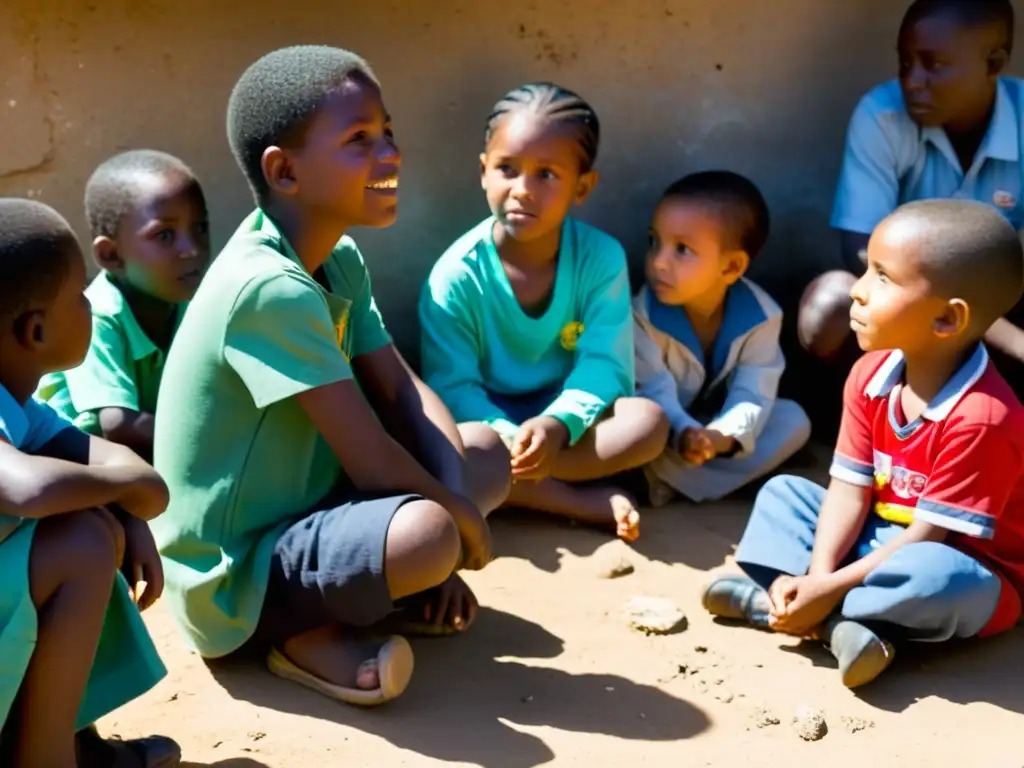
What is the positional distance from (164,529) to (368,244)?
5.31ft

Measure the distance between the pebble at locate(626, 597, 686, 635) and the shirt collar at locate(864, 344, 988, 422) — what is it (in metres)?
0.68

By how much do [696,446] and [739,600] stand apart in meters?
0.76

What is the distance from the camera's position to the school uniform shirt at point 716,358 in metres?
4.20

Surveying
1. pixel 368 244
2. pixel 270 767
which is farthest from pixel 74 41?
pixel 270 767

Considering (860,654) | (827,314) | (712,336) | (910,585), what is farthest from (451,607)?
(827,314)

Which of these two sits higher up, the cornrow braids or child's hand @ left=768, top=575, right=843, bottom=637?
the cornrow braids

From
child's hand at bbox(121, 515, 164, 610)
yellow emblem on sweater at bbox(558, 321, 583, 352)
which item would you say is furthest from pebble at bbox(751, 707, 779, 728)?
yellow emblem on sweater at bbox(558, 321, 583, 352)

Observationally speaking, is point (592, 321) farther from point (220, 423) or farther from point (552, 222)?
point (220, 423)

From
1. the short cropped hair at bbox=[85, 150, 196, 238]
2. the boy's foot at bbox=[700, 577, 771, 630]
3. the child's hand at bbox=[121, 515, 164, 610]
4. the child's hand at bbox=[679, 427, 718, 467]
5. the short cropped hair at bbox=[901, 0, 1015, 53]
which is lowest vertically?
the boy's foot at bbox=[700, 577, 771, 630]

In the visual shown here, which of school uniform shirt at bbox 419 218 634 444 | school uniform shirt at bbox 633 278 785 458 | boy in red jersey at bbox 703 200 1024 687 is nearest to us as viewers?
boy in red jersey at bbox 703 200 1024 687

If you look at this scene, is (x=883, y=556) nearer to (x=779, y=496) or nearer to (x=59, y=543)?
(x=779, y=496)

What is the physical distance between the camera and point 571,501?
3.86 metres

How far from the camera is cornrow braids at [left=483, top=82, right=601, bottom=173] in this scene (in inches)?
157

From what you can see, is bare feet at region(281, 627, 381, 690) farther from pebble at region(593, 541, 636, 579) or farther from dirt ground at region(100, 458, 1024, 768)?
pebble at region(593, 541, 636, 579)
